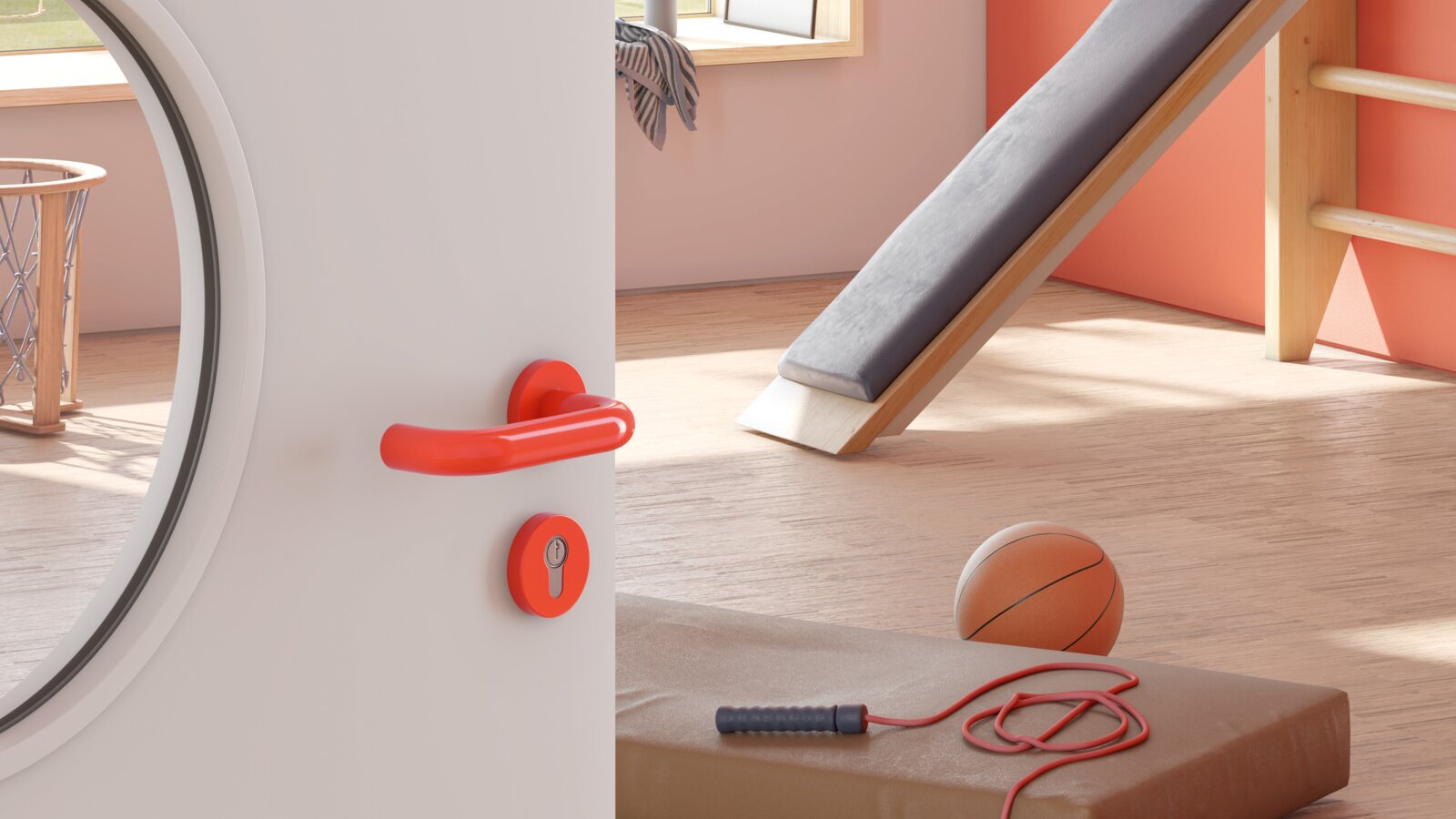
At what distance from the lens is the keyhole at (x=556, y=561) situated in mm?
768

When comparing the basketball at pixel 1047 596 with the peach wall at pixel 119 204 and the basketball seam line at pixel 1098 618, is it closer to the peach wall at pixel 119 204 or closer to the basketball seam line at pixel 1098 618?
the basketball seam line at pixel 1098 618

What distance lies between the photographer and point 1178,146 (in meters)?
5.11

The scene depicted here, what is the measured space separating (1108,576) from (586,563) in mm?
1659

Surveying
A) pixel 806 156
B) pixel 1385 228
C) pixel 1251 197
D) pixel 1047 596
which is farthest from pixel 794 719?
pixel 806 156

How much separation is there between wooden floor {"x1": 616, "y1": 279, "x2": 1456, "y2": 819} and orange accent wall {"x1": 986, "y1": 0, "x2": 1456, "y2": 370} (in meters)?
0.16

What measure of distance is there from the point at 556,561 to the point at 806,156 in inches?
196

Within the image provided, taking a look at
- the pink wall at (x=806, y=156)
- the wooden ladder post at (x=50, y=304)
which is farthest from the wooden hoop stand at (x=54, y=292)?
the pink wall at (x=806, y=156)

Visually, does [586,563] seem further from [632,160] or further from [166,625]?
[632,160]

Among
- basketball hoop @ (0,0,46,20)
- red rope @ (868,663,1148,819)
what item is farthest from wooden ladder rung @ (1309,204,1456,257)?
basketball hoop @ (0,0,46,20)

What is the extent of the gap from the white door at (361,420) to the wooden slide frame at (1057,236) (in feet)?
9.29

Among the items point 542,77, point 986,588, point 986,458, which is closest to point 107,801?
point 542,77

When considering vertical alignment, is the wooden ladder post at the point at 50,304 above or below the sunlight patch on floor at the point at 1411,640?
above

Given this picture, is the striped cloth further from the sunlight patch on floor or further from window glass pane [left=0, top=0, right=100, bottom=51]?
window glass pane [left=0, top=0, right=100, bottom=51]

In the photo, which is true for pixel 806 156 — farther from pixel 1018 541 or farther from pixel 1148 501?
pixel 1018 541
